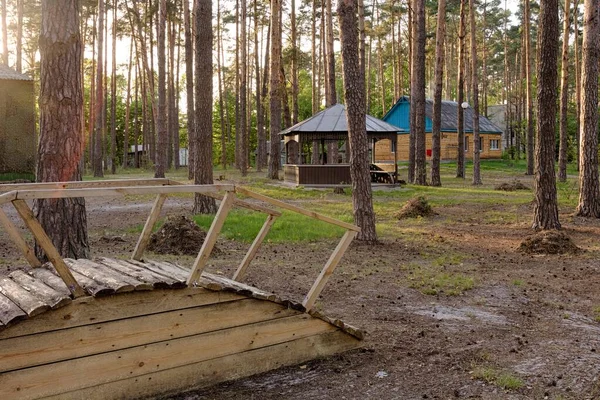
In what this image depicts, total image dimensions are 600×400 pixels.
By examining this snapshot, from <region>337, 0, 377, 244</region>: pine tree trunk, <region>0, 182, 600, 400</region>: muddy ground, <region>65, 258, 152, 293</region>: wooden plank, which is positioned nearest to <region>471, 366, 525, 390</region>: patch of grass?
<region>0, 182, 600, 400</region>: muddy ground

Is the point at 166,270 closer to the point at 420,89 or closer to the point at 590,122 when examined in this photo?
the point at 590,122

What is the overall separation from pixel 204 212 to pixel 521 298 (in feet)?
31.2

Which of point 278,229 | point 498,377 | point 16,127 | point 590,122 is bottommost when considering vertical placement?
point 498,377

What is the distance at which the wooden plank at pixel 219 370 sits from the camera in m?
4.42

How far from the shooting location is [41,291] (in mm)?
4480

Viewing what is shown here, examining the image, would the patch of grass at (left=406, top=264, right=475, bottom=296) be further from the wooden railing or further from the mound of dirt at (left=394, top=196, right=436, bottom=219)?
the mound of dirt at (left=394, top=196, right=436, bottom=219)

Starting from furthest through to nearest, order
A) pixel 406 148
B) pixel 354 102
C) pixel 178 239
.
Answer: pixel 406 148, pixel 354 102, pixel 178 239

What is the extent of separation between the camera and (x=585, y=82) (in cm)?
1531

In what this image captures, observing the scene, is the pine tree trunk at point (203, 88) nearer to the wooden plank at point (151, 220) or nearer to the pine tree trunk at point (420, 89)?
the wooden plank at point (151, 220)

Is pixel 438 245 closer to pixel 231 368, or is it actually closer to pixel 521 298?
pixel 521 298

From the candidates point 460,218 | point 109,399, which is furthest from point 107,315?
point 460,218

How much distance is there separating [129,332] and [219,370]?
2.92 feet

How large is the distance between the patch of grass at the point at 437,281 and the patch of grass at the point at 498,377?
285cm

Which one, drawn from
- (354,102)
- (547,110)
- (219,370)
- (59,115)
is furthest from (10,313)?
(547,110)
